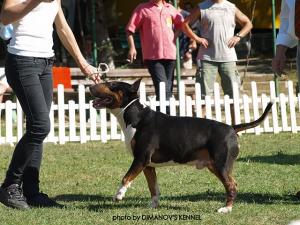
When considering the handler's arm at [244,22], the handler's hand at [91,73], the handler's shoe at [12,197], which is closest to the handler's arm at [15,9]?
the handler's hand at [91,73]

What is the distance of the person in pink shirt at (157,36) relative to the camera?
11070mm

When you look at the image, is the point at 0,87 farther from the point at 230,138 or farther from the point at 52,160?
the point at 230,138

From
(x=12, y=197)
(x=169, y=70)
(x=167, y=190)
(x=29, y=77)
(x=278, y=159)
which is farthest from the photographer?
(x=169, y=70)

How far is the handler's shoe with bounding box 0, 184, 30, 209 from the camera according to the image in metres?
6.19

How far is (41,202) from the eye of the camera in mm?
6391

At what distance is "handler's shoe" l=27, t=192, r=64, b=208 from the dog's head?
936 mm

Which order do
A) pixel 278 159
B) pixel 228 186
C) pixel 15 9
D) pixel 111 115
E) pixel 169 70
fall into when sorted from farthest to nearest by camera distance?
1. pixel 111 115
2. pixel 169 70
3. pixel 278 159
4. pixel 228 186
5. pixel 15 9

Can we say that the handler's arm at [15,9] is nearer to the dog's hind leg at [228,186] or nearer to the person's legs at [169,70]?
the dog's hind leg at [228,186]

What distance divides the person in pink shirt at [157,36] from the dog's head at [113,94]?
4.69 metres

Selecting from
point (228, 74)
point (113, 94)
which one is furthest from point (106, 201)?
point (228, 74)

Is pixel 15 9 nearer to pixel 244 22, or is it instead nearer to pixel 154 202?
pixel 154 202

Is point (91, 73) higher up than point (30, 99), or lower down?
higher up

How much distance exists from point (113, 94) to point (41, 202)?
1140mm

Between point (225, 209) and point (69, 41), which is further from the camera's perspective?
point (69, 41)
